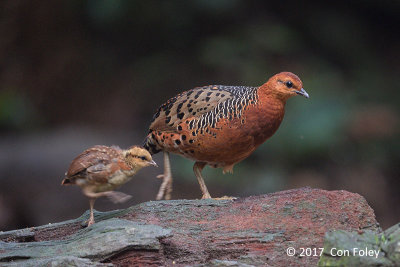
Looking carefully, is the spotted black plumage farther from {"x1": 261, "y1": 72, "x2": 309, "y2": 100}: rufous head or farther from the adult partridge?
{"x1": 261, "y1": 72, "x2": 309, "y2": 100}: rufous head

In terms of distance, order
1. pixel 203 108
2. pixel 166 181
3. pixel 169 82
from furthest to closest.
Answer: pixel 169 82
pixel 166 181
pixel 203 108

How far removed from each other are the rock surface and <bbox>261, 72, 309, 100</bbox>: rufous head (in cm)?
87

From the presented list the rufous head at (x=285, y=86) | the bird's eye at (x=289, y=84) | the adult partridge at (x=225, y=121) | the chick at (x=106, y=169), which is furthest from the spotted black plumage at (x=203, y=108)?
the chick at (x=106, y=169)

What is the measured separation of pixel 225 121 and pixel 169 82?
→ 16.3ft

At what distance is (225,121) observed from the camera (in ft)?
17.4

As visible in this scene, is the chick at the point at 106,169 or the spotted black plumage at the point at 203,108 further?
the spotted black plumage at the point at 203,108

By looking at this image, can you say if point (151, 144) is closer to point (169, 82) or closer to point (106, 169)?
point (106, 169)

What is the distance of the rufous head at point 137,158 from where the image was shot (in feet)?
15.3

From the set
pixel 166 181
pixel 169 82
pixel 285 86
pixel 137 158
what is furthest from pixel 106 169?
pixel 169 82

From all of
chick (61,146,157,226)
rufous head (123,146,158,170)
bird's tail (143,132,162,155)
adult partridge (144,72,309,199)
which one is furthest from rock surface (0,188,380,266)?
bird's tail (143,132,162,155)

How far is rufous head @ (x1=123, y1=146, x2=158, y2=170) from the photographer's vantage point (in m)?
4.67

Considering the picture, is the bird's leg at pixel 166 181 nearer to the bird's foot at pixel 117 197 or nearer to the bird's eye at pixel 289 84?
the bird's foot at pixel 117 197

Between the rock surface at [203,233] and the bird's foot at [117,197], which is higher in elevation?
the bird's foot at [117,197]

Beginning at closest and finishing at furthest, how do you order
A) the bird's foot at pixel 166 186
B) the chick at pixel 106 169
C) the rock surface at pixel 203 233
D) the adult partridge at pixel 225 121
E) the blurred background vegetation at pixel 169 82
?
1. the rock surface at pixel 203 233
2. the chick at pixel 106 169
3. the adult partridge at pixel 225 121
4. the bird's foot at pixel 166 186
5. the blurred background vegetation at pixel 169 82
